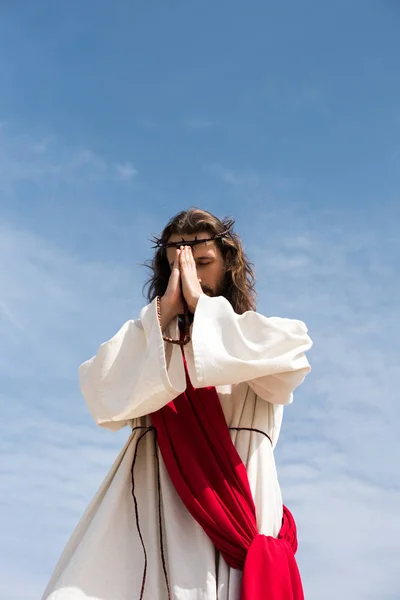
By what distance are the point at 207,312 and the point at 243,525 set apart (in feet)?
3.29

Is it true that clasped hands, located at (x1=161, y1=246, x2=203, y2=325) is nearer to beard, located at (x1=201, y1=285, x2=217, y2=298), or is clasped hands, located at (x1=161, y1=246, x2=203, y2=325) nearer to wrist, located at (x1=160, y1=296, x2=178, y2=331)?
wrist, located at (x1=160, y1=296, x2=178, y2=331)

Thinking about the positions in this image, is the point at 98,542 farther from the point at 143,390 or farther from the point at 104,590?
the point at 143,390

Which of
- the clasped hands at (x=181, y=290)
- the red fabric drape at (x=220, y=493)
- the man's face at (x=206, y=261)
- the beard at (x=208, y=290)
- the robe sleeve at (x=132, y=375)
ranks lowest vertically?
the red fabric drape at (x=220, y=493)

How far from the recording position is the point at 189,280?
405cm

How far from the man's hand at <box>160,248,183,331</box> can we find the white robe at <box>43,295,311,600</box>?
0.24 ft

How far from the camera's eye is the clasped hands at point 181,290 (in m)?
3.99

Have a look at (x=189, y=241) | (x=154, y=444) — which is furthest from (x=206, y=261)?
(x=154, y=444)

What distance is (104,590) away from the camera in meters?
3.52

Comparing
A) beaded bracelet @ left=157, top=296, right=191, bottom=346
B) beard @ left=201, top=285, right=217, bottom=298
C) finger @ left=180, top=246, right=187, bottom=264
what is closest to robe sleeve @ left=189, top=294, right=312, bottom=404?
beaded bracelet @ left=157, top=296, right=191, bottom=346

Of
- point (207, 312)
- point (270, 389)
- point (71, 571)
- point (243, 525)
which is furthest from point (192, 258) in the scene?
point (71, 571)

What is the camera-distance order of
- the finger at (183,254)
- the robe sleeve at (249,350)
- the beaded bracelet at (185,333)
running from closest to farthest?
1. the robe sleeve at (249,350)
2. the beaded bracelet at (185,333)
3. the finger at (183,254)

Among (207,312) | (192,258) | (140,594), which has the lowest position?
(140,594)

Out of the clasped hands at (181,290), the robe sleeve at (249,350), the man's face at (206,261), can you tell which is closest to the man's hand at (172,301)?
the clasped hands at (181,290)

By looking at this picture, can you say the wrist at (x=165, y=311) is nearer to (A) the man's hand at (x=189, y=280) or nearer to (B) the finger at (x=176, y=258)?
(A) the man's hand at (x=189, y=280)
